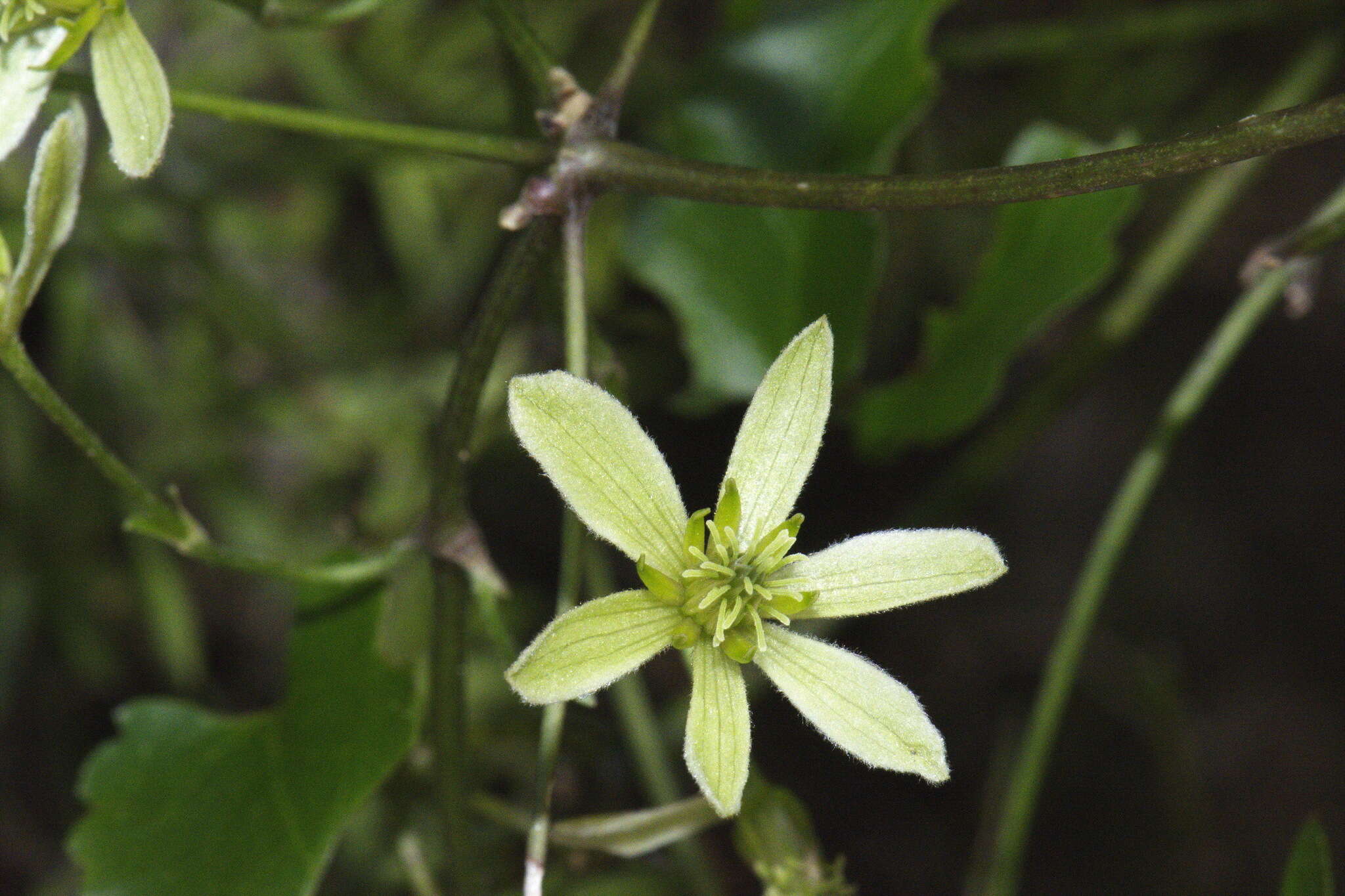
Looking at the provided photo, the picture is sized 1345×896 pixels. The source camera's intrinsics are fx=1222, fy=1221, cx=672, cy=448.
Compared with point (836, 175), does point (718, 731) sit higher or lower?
lower

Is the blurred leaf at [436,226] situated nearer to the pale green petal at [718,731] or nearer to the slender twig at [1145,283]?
the slender twig at [1145,283]

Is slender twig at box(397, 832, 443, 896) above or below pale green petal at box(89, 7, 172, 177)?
below

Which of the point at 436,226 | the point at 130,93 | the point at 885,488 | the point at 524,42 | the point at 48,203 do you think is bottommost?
the point at 48,203

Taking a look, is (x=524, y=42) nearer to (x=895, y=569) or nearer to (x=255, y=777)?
(x=895, y=569)

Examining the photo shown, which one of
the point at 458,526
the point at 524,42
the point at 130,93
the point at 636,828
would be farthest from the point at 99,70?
the point at 636,828

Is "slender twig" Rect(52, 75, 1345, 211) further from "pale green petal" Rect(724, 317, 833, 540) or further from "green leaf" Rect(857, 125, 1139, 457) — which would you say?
"green leaf" Rect(857, 125, 1139, 457)

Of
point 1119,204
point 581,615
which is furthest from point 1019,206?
point 581,615

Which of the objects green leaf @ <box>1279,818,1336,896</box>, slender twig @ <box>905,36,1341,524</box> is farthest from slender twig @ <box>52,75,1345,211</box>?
slender twig @ <box>905,36,1341,524</box>

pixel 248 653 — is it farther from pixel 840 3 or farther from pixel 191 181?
pixel 840 3
